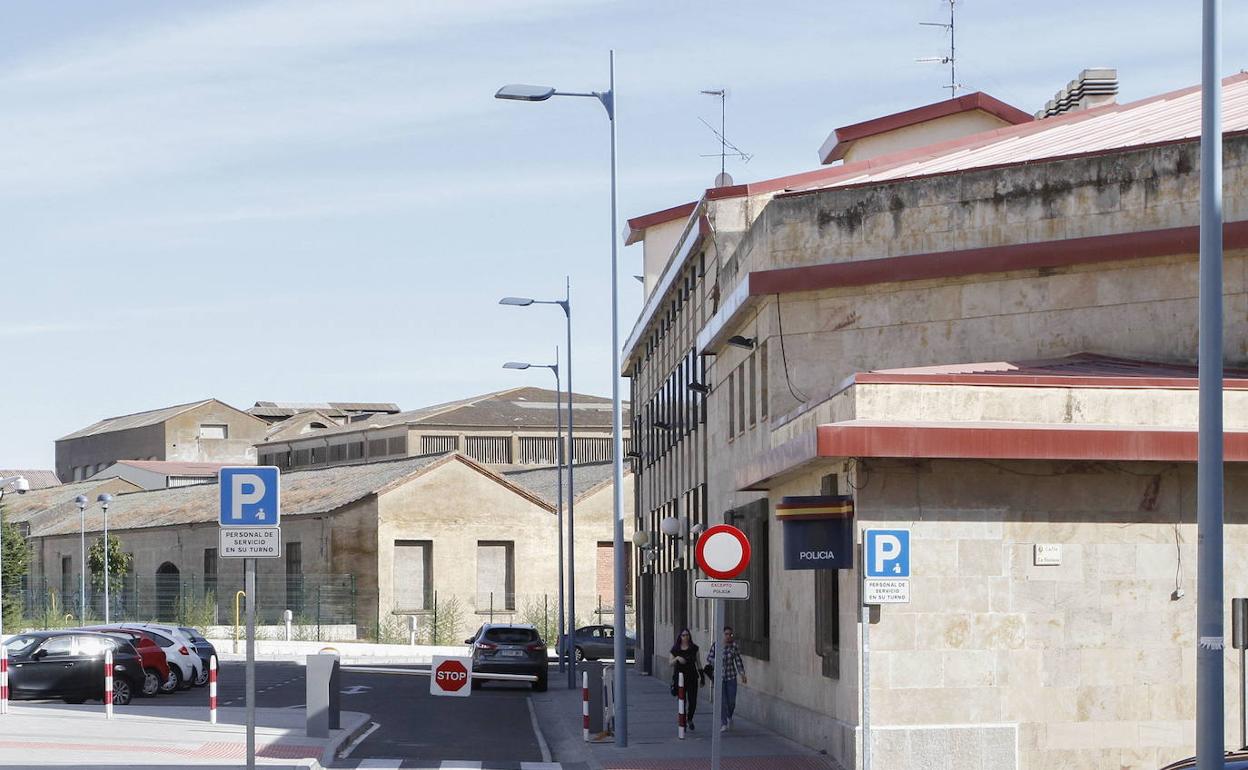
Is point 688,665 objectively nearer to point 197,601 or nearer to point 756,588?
point 756,588

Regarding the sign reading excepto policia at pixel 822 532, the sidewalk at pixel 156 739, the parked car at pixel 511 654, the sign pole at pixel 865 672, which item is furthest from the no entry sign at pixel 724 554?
the parked car at pixel 511 654

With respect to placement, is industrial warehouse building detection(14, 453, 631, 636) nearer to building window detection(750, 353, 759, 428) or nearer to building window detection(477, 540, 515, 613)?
building window detection(477, 540, 515, 613)

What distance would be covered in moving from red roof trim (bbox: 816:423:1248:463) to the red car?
21634mm

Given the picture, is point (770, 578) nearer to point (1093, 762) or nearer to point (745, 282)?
point (745, 282)

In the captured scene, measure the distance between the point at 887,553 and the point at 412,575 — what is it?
55010 mm

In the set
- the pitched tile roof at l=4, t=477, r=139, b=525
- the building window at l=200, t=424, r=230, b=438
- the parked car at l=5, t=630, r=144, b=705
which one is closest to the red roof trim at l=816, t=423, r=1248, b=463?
the parked car at l=5, t=630, r=144, b=705

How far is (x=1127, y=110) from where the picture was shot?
31219 millimetres

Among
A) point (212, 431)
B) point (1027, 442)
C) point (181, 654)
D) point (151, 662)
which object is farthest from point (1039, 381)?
point (212, 431)

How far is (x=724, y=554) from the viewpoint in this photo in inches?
685

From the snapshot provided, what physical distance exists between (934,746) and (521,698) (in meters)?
20.3

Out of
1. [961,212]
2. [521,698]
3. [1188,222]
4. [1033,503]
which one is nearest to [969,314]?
[961,212]

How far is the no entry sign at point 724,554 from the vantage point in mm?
17359

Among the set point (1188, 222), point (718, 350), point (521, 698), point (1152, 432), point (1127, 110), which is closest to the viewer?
point (1152, 432)

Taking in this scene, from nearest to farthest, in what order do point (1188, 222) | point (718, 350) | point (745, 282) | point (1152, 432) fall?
point (1152, 432), point (1188, 222), point (745, 282), point (718, 350)
